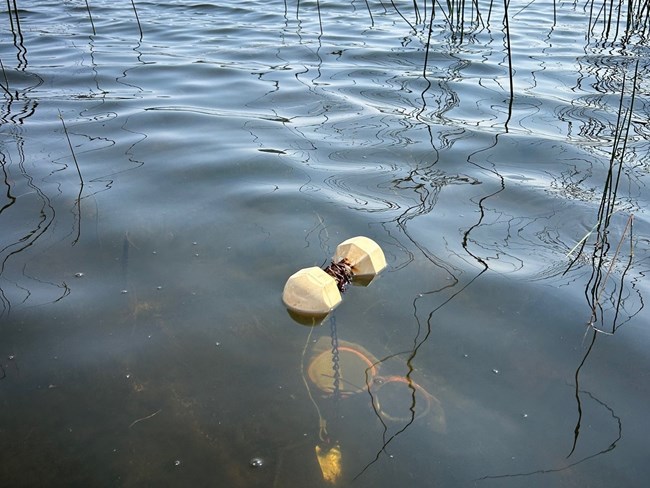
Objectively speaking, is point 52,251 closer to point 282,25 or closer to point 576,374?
point 576,374

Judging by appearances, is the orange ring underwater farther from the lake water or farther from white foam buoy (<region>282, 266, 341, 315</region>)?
white foam buoy (<region>282, 266, 341, 315</region>)

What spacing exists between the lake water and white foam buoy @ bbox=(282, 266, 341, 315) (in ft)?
0.18

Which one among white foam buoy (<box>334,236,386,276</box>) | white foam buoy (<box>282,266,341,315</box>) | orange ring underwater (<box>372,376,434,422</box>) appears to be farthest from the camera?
white foam buoy (<box>334,236,386,276</box>)

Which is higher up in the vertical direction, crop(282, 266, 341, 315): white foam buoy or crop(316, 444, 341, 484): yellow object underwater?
crop(282, 266, 341, 315): white foam buoy

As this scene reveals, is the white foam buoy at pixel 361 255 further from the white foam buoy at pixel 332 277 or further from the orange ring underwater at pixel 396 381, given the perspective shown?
the orange ring underwater at pixel 396 381

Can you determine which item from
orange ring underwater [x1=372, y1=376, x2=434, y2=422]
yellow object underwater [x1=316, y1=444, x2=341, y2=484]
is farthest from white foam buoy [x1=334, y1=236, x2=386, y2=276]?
yellow object underwater [x1=316, y1=444, x2=341, y2=484]

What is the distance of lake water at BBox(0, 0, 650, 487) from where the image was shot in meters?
1.94

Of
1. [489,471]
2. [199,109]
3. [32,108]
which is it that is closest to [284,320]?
[489,471]

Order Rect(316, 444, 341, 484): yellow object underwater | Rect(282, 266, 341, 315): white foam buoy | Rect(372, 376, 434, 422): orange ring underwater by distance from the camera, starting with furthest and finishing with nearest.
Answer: Rect(282, 266, 341, 315): white foam buoy → Rect(372, 376, 434, 422): orange ring underwater → Rect(316, 444, 341, 484): yellow object underwater

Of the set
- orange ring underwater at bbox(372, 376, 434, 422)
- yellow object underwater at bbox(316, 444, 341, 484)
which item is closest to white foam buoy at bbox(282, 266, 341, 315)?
orange ring underwater at bbox(372, 376, 434, 422)

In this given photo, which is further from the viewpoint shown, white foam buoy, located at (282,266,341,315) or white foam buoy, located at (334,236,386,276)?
white foam buoy, located at (334,236,386,276)

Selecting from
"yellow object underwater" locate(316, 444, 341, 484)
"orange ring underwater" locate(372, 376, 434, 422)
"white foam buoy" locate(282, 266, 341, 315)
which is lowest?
"yellow object underwater" locate(316, 444, 341, 484)

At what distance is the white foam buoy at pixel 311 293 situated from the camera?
250 centimetres

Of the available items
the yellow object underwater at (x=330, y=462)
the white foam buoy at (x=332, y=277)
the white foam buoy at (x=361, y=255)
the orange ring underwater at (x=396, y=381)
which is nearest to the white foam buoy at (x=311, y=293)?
the white foam buoy at (x=332, y=277)
